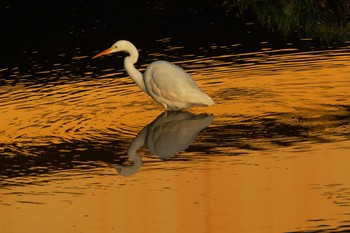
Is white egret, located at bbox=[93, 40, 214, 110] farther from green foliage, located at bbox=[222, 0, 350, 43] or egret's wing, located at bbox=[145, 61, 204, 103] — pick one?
green foliage, located at bbox=[222, 0, 350, 43]

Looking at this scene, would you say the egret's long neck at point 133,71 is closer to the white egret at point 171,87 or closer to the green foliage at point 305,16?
the white egret at point 171,87

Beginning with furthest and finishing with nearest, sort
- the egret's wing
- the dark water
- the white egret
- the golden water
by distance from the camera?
the egret's wing, the white egret, the dark water, the golden water

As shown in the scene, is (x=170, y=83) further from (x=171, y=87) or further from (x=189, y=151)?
(x=189, y=151)

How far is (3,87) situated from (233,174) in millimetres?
6327

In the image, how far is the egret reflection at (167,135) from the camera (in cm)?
1405

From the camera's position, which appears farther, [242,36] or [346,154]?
[242,36]

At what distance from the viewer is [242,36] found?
71.2 feet

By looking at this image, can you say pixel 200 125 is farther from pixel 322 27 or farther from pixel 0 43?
pixel 0 43

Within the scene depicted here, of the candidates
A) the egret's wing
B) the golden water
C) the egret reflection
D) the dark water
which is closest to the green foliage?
the dark water

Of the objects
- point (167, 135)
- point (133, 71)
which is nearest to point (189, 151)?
point (167, 135)

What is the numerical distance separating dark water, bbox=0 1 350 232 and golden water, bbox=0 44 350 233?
0.02m

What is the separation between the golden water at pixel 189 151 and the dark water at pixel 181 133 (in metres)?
0.02

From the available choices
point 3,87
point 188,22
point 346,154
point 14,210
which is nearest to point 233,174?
point 346,154

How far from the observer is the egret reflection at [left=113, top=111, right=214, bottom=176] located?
46.1 ft
